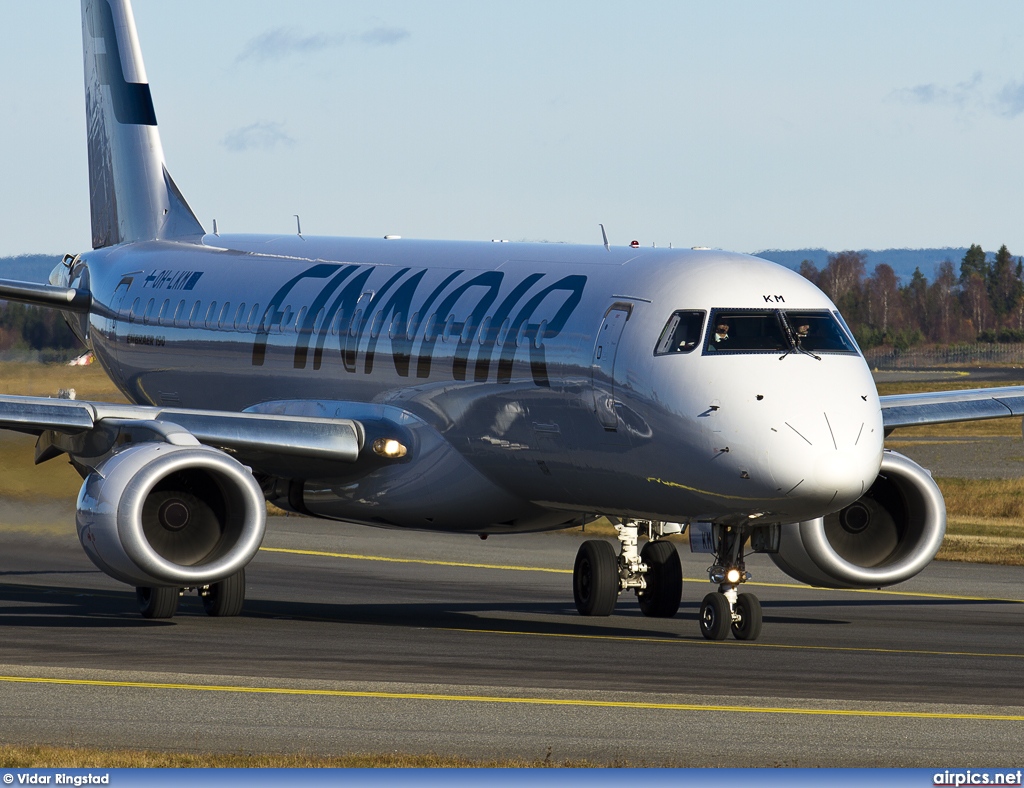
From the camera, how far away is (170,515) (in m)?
23.1

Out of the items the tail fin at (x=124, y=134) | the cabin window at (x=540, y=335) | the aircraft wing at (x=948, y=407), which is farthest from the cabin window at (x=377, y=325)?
the tail fin at (x=124, y=134)

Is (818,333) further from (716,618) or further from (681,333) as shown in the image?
(716,618)

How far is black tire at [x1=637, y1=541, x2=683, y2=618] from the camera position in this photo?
25766mm

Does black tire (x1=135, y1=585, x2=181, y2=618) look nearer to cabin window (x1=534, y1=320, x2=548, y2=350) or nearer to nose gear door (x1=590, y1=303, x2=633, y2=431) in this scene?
cabin window (x1=534, y1=320, x2=548, y2=350)

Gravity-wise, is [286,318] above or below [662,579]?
above

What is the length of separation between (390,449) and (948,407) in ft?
26.1

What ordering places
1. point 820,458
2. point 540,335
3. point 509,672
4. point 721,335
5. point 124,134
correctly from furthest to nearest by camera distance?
point 124,134 < point 540,335 < point 721,335 < point 820,458 < point 509,672

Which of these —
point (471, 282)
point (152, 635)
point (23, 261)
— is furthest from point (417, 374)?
point (23, 261)

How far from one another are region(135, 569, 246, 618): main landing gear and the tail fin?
12.0 m

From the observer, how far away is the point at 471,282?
2525 cm

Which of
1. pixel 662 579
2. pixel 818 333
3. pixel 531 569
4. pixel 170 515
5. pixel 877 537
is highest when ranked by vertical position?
pixel 818 333

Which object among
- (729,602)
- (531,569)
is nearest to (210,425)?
(729,602)

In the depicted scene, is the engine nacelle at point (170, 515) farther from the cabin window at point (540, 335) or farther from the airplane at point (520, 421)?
the cabin window at point (540, 335)

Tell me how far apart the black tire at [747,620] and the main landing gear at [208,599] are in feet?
21.1
